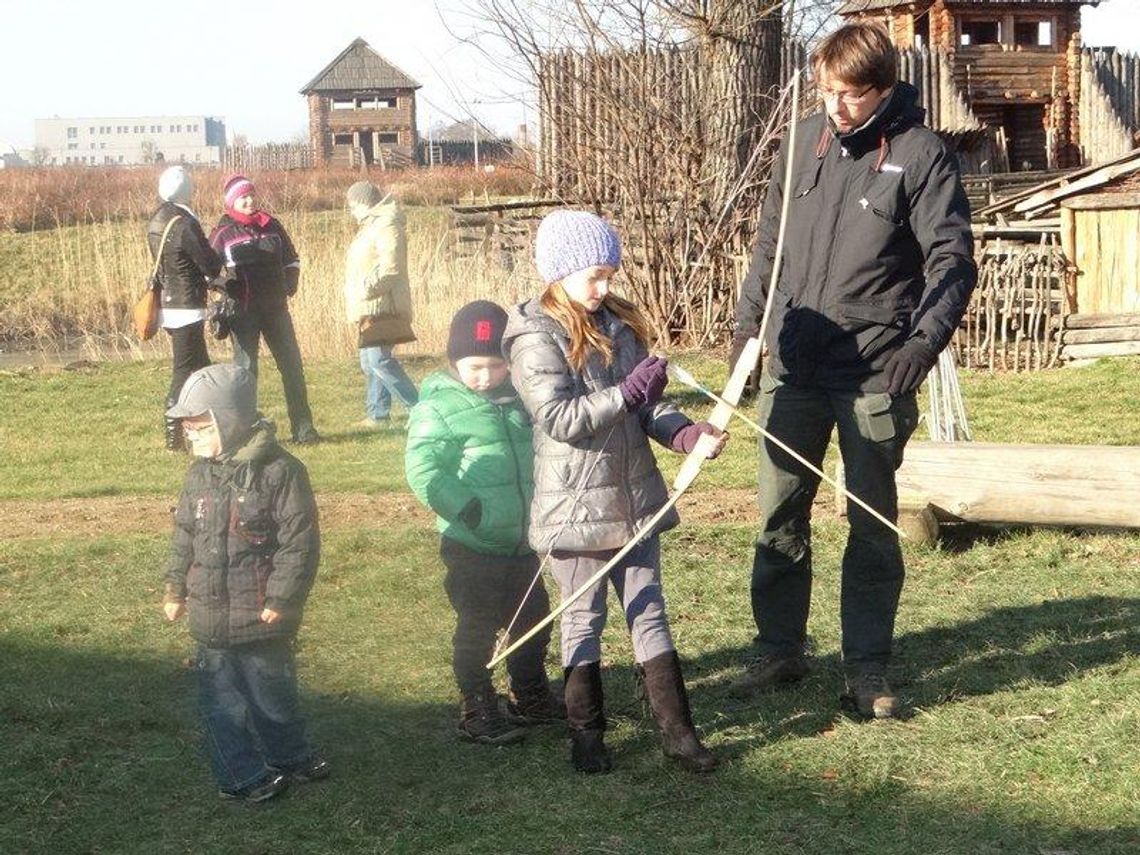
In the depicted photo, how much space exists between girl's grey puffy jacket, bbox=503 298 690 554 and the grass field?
0.75m

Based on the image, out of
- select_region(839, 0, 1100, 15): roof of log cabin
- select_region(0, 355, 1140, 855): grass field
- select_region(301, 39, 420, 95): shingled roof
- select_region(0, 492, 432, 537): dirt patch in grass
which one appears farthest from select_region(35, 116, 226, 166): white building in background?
select_region(0, 355, 1140, 855): grass field

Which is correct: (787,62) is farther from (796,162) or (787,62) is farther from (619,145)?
(796,162)

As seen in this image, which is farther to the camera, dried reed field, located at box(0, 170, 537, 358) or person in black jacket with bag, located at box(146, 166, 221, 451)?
dried reed field, located at box(0, 170, 537, 358)

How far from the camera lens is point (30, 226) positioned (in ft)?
119

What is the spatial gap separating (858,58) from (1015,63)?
39725mm

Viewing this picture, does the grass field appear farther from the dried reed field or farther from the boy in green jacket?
the dried reed field

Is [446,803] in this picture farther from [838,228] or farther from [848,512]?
[838,228]

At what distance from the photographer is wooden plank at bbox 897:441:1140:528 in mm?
7414

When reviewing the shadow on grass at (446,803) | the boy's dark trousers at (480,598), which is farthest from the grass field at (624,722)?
the boy's dark trousers at (480,598)

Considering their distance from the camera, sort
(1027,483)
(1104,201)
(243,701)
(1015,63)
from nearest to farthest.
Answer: (243,701)
(1027,483)
(1104,201)
(1015,63)

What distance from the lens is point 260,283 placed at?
11133mm

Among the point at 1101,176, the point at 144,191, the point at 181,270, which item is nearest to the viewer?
the point at 181,270

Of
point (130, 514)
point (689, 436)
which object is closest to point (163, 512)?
point (130, 514)

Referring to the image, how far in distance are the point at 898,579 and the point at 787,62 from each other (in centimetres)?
1209
